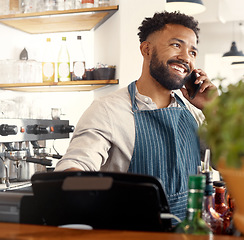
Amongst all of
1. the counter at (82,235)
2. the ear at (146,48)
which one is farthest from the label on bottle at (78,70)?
the counter at (82,235)

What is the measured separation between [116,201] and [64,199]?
0.32 ft

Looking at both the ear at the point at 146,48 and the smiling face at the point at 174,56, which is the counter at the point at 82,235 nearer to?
the smiling face at the point at 174,56

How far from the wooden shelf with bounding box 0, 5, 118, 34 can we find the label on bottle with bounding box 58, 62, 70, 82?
310 millimetres

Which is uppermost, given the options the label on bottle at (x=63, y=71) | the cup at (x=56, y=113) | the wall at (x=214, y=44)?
the wall at (x=214, y=44)

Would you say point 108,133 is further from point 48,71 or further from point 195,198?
point 48,71

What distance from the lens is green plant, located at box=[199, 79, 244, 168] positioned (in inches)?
22.9

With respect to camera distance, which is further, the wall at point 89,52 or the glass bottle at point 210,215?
the wall at point 89,52

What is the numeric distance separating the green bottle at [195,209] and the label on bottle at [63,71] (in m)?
2.33

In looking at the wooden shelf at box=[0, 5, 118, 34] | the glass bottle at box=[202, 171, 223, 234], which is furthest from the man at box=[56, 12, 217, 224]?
the wooden shelf at box=[0, 5, 118, 34]

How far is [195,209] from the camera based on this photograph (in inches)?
29.3

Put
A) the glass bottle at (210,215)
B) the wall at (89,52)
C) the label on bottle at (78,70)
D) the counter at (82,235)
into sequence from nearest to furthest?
1. the counter at (82,235)
2. the glass bottle at (210,215)
3. the wall at (89,52)
4. the label on bottle at (78,70)

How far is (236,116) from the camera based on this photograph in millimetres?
586

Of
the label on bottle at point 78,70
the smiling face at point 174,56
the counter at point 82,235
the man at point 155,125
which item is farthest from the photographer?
the label on bottle at point 78,70

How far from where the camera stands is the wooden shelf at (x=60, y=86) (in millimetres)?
2829
